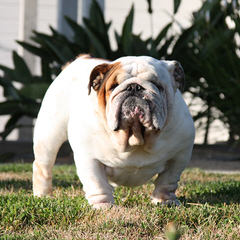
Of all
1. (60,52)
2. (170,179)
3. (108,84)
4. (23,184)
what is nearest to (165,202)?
(170,179)

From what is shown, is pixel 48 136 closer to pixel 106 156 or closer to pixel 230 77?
pixel 106 156

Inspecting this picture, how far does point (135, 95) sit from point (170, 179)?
0.72 m

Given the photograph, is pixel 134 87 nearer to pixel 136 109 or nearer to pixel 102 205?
pixel 136 109

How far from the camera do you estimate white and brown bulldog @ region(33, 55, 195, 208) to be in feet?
9.42

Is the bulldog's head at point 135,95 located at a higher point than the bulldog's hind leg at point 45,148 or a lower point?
higher

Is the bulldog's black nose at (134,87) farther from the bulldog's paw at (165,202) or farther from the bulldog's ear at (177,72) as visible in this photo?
the bulldog's paw at (165,202)

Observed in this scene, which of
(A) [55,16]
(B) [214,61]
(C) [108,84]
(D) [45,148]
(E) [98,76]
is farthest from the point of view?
(A) [55,16]

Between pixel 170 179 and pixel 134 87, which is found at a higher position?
pixel 134 87

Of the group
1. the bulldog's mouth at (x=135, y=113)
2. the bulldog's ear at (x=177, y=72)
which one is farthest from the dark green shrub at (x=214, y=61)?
the bulldog's mouth at (x=135, y=113)

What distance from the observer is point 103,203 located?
10.1ft

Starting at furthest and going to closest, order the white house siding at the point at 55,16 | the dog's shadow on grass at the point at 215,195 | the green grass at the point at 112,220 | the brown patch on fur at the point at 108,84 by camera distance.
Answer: the white house siding at the point at 55,16 < the dog's shadow on grass at the point at 215,195 < the brown patch on fur at the point at 108,84 < the green grass at the point at 112,220

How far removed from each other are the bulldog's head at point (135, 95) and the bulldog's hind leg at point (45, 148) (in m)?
0.62

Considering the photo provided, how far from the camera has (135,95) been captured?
2.86m

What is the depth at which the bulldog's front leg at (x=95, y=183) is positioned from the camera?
3.11 metres
